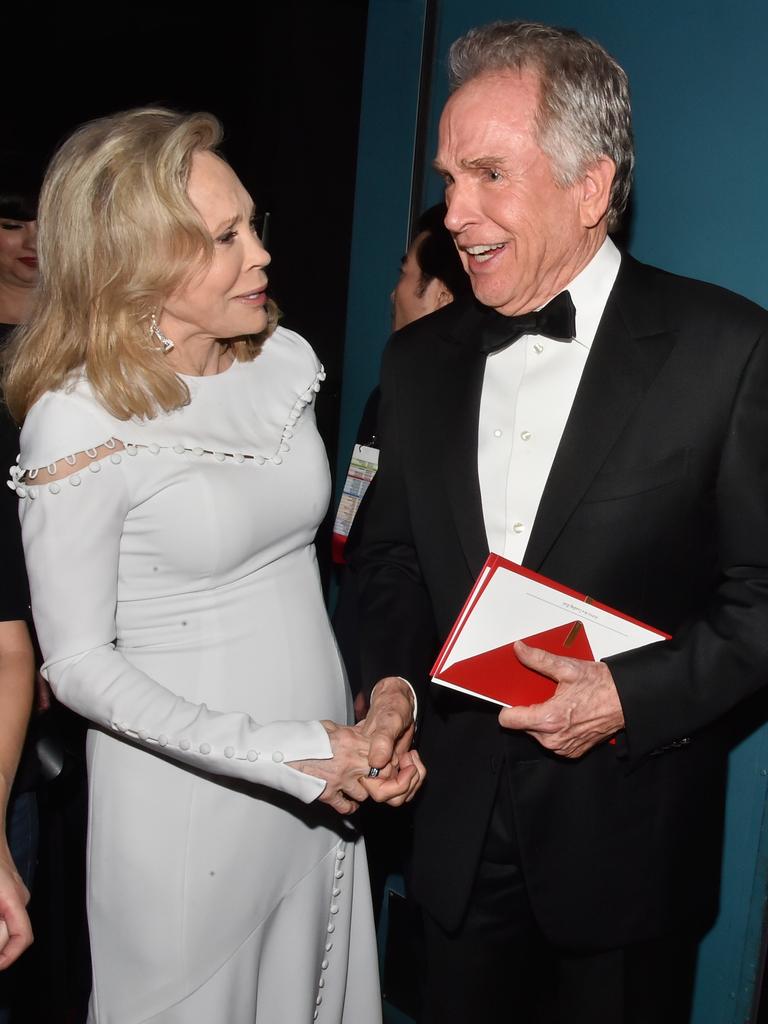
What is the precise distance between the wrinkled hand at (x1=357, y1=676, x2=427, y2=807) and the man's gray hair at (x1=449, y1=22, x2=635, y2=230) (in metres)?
0.98

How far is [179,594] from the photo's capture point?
74.6 inches

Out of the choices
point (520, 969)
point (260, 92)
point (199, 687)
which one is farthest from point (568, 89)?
point (260, 92)

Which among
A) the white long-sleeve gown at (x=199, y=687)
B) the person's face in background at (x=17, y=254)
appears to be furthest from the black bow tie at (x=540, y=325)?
the person's face in background at (x=17, y=254)

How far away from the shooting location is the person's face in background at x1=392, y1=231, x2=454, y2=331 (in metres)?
2.90

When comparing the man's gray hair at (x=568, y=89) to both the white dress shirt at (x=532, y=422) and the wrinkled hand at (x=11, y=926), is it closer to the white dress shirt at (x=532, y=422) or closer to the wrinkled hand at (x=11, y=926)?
the white dress shirt at (x=532, y=422)

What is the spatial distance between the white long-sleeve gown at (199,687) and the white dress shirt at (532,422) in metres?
0.37

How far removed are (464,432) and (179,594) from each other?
1.97 ft

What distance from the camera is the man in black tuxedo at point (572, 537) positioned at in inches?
69.2

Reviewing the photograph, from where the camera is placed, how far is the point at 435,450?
1.98 metres

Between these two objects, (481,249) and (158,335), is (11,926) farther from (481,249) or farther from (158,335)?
(481,249)

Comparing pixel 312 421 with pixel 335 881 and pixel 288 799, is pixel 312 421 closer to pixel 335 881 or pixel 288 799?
pixel 288 799

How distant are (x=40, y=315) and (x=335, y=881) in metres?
1.23

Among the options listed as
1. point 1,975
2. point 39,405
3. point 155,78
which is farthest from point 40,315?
point 155,78

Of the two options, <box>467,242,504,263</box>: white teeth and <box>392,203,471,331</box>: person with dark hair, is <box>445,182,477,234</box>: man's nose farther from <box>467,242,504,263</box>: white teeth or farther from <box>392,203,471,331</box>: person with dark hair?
<box>392,203,471,331</box>: person with dark hair
